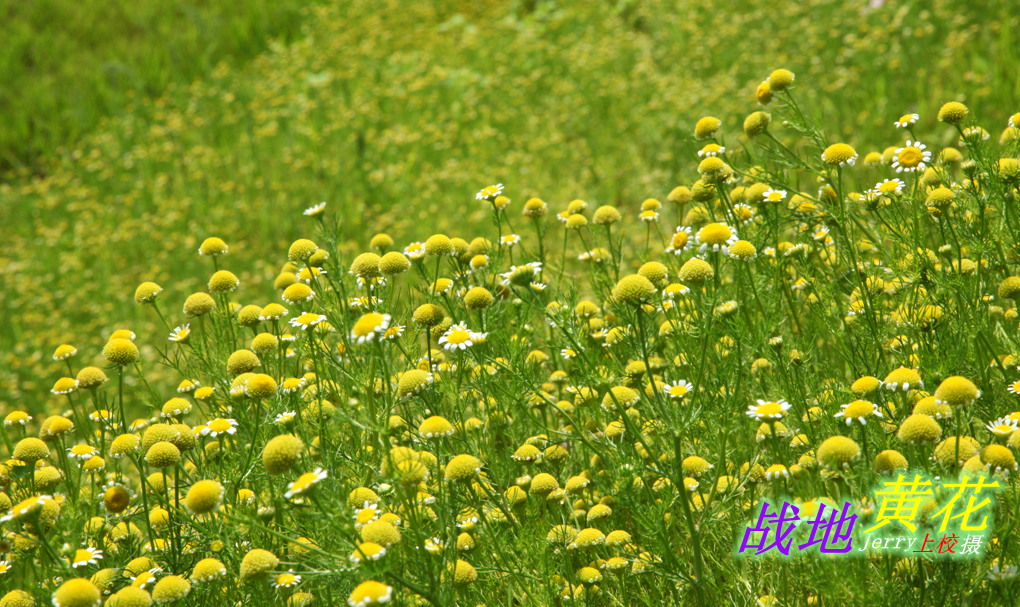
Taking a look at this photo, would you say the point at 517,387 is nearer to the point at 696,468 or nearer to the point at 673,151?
the point at 696,468

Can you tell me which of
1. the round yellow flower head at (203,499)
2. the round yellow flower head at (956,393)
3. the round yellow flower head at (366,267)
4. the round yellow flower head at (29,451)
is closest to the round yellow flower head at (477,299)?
the round yellow flower head at (366,267)

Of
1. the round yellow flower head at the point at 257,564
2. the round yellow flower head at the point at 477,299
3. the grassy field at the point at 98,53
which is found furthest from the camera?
the grassy field at the point at 98,53

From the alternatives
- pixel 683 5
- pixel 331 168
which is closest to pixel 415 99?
pixel 331 168

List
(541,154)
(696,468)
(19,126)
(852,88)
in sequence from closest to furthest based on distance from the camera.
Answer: (696,468) → (852,88) → (541,154) → (19,126)

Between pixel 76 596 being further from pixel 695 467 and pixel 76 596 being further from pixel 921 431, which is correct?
pixel 921 431

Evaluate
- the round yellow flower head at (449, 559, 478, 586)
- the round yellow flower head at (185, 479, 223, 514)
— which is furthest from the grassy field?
the round yellow flower head at (449, 559, 478, 586)

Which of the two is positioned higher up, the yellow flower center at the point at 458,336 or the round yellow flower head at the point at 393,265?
the round yellow flower head at the point at 393,265

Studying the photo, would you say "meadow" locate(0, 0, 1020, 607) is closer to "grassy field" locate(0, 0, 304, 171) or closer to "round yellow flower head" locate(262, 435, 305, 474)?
"round yellow flower head" locate(262, 435, 305, 474)

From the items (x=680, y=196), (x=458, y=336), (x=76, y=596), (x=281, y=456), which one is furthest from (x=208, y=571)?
(x=680, y=196)

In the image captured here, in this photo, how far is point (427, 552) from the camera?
2.00 metres

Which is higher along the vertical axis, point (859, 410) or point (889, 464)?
point (859, 410)

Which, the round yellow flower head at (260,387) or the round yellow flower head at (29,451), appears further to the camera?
Answer: the round yellow flower head at (29,451)

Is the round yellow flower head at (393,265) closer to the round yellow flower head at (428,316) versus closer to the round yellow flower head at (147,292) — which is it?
the round yellow flower head at (428,316)

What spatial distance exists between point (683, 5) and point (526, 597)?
791 cm
